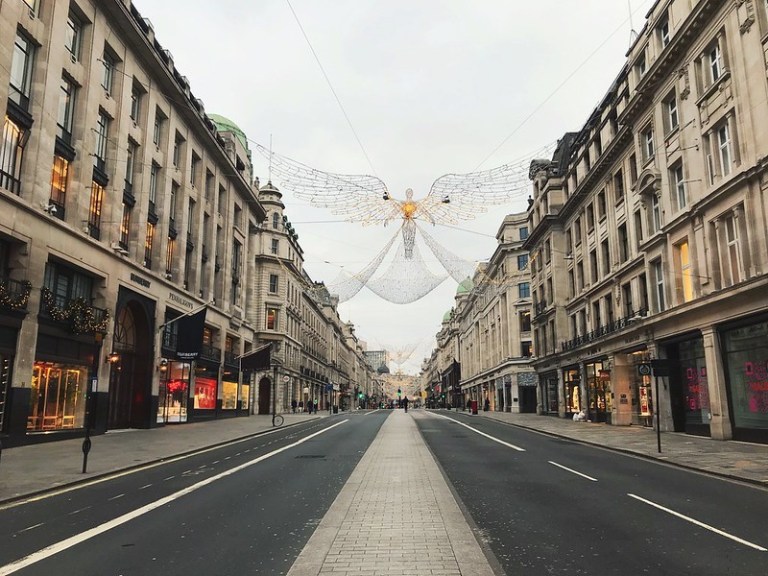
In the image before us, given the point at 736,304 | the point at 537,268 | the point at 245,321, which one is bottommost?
the point at 736,304

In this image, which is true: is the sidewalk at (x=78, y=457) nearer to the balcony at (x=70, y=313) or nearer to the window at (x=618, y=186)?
the balcony at (x=70, y=313)

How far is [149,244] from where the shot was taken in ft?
110

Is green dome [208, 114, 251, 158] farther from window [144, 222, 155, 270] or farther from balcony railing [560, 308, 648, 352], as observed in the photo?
balcony railing [560, 308, 648, 352]

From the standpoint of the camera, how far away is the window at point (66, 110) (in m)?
24.5

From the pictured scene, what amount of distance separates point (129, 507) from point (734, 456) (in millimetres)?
17252

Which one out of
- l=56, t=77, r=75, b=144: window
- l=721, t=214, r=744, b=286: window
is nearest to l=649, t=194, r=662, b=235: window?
l=721, t=214, r=744, b=286: window

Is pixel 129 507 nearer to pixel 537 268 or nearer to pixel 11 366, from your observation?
pixel 11 366

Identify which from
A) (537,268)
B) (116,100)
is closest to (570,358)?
(537,268)

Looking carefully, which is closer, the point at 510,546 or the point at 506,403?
the point at 510,546

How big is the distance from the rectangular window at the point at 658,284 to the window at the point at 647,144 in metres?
5.84

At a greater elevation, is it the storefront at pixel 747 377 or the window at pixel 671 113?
the window at pixel 671 113

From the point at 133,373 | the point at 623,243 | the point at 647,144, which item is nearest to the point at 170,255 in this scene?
the point at 133,373

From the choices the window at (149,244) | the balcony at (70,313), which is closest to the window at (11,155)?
the balcony at (70,313)

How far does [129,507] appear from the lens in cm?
1005
